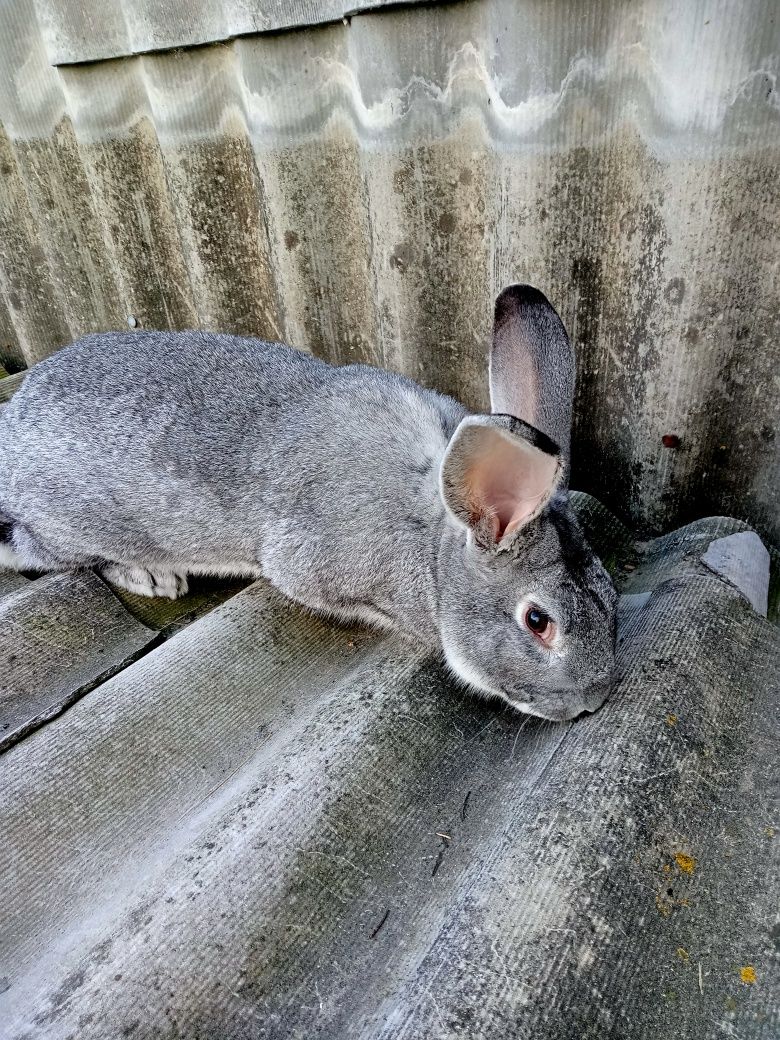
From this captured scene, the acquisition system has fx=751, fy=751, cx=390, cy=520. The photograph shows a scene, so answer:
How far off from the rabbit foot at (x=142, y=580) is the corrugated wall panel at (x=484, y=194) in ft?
4.19

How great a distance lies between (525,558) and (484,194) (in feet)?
4.56

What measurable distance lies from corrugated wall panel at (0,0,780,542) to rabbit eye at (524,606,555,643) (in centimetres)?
94

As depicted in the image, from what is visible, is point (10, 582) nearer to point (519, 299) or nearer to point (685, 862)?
point (519, 299)

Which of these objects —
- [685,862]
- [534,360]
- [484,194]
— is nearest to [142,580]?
[534,360]

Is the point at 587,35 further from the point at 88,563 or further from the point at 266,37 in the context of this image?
the point at 88,563

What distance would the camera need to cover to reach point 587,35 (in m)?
2.17

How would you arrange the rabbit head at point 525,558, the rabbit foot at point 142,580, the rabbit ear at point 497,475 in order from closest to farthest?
the rabbit ear at point 497,475 → the rabbit head at point 525,558 → the rabbit foot at point 142,580

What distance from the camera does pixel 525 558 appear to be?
197 centimetres

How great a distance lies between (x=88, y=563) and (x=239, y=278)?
4.97 feet

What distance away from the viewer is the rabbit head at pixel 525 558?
180cm

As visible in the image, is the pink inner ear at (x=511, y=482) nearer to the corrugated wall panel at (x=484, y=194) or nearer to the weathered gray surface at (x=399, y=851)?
the weathered gray surface at (x=399, y=851)

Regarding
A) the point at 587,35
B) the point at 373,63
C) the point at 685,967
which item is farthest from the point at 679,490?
the point at 373,63

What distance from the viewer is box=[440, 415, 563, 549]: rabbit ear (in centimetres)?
164

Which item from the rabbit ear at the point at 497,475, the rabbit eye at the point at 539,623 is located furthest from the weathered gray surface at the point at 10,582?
the rabbit eye at the point at 539,623
